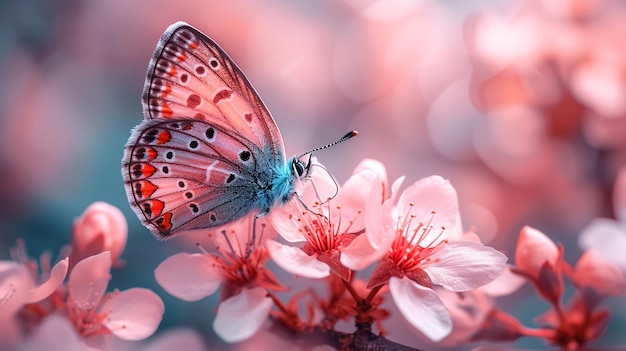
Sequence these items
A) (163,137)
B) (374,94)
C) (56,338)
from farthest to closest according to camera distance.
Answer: (374,94)
(163,137)
(56,338)

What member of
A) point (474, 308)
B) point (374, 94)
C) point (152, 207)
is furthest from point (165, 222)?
point (374, 94)

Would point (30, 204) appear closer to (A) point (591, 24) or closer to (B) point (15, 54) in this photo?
(B) point (15, 54)

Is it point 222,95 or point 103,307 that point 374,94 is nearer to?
point 222,95

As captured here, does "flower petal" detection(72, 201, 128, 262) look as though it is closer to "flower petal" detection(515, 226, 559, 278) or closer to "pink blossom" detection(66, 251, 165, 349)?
"pink blossom" detection(66, 251, 165, 349)

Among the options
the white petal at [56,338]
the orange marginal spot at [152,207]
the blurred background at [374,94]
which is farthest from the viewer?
the blurred background at [374,94]

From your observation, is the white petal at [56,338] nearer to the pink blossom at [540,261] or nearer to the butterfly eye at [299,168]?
the butterfly eye at [299,168]

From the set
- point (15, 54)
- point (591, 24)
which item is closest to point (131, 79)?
point (15, 54)

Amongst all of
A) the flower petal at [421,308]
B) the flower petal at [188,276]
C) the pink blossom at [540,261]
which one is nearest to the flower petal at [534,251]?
the pink blossom at [540,261]
